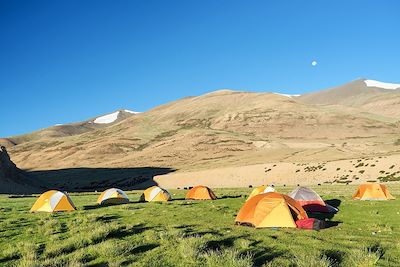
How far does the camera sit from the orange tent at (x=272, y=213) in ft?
55.4

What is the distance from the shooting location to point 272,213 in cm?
1700

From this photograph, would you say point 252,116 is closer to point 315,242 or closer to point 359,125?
point 359,125

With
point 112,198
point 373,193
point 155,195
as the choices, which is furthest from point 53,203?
point 373,193

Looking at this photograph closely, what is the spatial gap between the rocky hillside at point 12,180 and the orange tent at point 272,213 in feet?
181

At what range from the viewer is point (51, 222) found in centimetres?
1905

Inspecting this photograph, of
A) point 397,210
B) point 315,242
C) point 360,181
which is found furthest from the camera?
point 360,181

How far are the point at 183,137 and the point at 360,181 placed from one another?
316 feet

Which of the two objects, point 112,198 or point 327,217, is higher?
point 112,198

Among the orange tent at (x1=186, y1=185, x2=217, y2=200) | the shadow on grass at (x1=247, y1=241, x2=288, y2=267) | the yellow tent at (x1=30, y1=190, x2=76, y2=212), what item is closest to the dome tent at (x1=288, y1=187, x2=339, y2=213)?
the shadow on grass at (x1=247, y1=241, x2=288, y2=267)

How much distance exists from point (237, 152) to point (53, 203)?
93.6 m

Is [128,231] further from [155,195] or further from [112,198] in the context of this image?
Answer: [155,195]

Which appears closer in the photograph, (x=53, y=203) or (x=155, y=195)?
(x=53, y=203)

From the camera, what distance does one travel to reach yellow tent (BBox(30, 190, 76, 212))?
2612cm

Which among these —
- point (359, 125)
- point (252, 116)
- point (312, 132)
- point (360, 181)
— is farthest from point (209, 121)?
point (360, 181)
